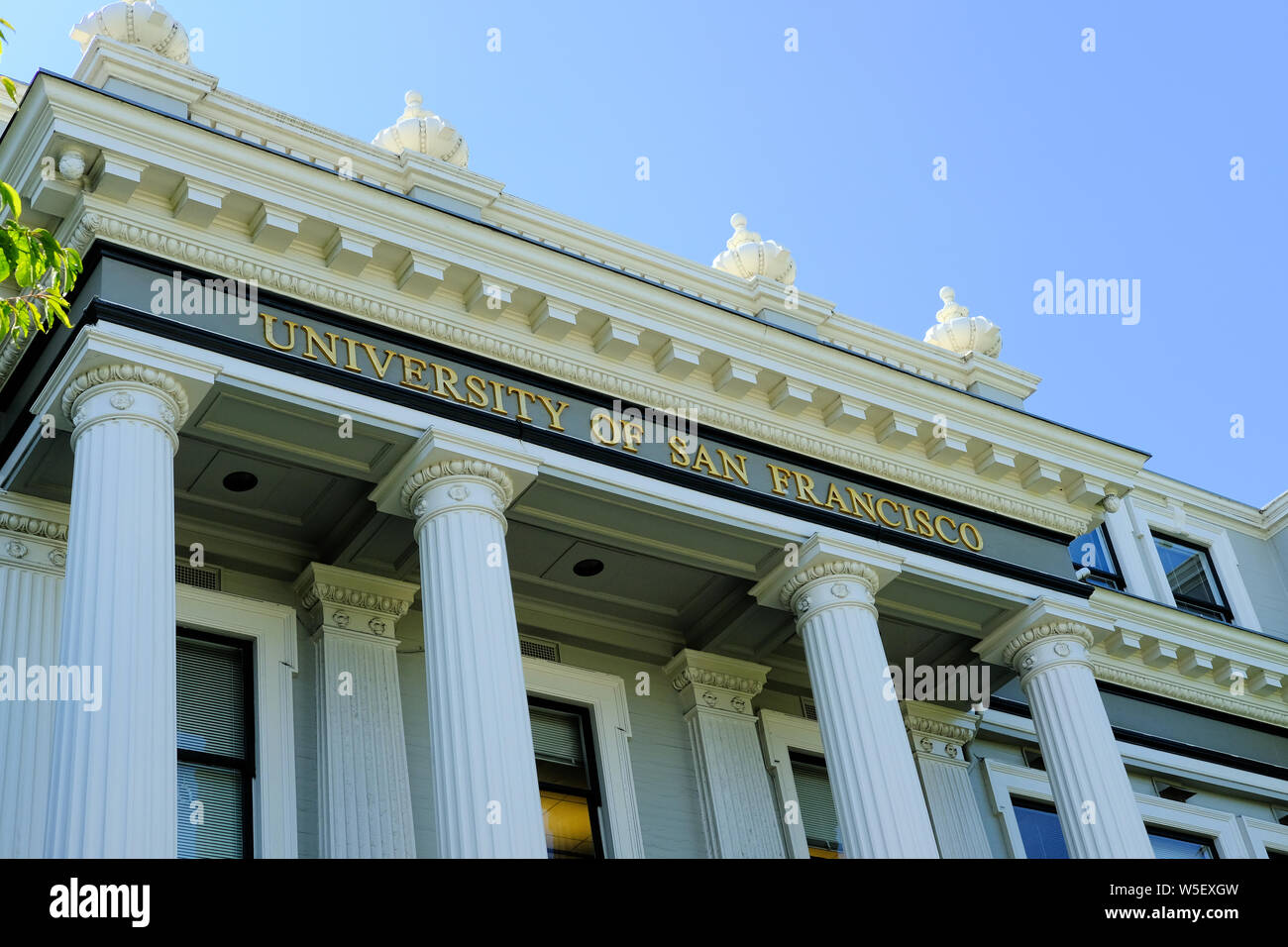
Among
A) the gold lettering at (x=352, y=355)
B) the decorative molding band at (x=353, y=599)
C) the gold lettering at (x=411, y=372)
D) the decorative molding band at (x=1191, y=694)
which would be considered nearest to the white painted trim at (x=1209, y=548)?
the decorative molding band at (x=1191, y=694)

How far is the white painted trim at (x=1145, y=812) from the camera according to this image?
67.6ft

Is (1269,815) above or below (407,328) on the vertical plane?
below

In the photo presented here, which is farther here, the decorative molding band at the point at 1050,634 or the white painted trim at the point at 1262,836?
the white painted trim at the point at 1262,836

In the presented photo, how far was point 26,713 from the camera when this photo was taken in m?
13.9

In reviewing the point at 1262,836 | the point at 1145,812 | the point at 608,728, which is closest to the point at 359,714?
the point at 608,728

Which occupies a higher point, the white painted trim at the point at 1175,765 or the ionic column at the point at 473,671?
the white painted trim at the point at 1175,765

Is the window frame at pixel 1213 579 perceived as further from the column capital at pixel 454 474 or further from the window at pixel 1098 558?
the column capital at pixel 454 474

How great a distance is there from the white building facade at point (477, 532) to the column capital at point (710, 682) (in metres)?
0.06

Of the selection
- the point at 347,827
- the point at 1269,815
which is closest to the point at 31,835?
the point at 347,827

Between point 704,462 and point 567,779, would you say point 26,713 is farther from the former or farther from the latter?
point 704,462

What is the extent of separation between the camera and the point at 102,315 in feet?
45.3

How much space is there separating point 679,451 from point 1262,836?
1086 cm
